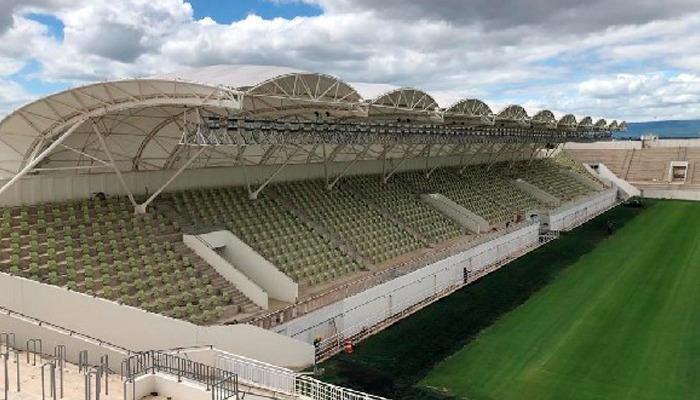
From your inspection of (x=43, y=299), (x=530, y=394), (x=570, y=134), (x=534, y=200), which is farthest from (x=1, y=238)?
(x=570, y=134)

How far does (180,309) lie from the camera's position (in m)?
18.6

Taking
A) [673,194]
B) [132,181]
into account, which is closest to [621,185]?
[673,194]

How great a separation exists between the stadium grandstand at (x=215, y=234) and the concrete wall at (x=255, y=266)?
5 centimetres

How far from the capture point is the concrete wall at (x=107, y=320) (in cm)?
1619

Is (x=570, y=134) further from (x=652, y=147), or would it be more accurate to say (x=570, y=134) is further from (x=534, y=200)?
(x=652, y=147)

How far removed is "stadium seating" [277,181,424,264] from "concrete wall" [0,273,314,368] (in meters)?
13.1

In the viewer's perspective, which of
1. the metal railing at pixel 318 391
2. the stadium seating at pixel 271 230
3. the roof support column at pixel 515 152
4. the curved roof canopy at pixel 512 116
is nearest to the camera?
the metal railing at pixel 318 391

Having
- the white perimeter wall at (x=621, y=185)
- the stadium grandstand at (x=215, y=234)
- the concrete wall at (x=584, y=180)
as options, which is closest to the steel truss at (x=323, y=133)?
the stadium grandstand at (x=215, y=234)

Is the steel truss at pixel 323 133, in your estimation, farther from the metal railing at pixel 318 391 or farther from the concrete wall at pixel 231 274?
the metal railing at pixel 318 391

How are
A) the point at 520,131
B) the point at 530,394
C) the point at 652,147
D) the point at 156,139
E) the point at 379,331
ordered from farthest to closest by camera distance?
the point at 652,147 < the point at 520,131 < the point at 156,139 < the point at 379,331 < the point at 530,394

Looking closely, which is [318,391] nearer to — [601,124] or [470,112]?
[470,112]

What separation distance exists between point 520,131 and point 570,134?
1352 cm

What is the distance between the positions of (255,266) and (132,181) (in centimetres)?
612

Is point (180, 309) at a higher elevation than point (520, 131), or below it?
below
